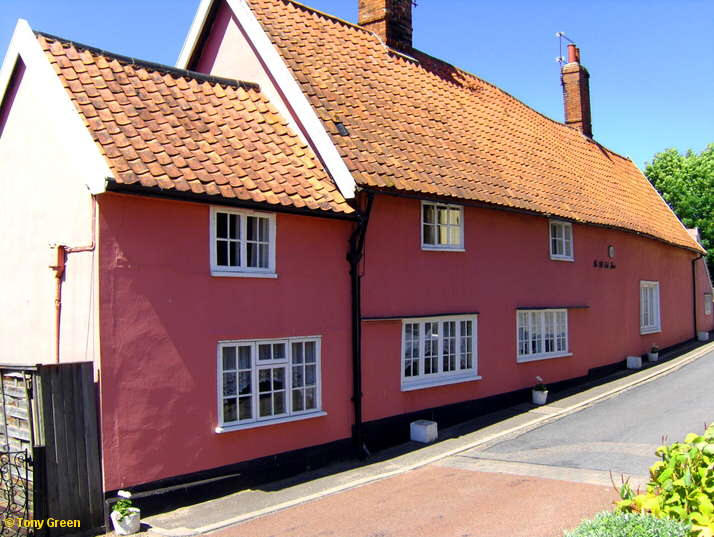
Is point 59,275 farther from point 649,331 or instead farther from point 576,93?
point 576,93

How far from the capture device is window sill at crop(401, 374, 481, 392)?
13.4 m

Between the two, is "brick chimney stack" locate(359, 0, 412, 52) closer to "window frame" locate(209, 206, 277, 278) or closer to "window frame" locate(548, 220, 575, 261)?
"window frame" locate(548, 220, 575, 261)

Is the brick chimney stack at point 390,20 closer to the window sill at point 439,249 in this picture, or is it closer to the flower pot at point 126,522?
the window sill at point 439,249

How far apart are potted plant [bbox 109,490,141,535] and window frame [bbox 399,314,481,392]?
233 inches

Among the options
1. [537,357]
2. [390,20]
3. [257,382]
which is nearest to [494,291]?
[537,357]

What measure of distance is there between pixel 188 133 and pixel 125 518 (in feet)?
20.2

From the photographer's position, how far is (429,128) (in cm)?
1562

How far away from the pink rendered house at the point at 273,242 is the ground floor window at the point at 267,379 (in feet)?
0.12

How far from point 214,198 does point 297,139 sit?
133 inches

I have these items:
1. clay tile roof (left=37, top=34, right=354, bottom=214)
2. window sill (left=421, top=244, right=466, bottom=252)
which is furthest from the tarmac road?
clay tile roof (left=37, top=34, right=354, bottom=214)

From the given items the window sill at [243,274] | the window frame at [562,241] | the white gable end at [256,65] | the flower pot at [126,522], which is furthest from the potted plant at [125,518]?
the window frame at [562,241]

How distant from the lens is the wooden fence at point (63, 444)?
28.6 feet

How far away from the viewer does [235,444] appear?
34.4ft

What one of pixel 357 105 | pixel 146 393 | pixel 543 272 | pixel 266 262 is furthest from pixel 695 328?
pixel 146 393
